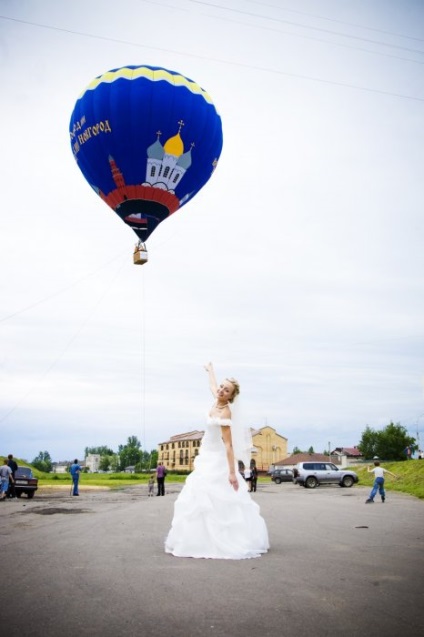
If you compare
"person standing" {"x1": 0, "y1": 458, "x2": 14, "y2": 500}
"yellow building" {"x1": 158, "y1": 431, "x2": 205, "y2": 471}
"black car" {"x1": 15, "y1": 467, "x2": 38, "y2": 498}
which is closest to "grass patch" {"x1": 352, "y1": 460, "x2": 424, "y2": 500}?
"person standing" {"x1": 0, "y1": 458, "x2": 14, "y2": 500}

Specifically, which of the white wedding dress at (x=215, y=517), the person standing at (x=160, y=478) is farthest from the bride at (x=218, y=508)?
the person standing at (x=160, y=478)

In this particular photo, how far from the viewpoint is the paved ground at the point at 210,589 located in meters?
3.25

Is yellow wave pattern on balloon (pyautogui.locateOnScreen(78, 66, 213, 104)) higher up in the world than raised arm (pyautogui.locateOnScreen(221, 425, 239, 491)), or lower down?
higher up

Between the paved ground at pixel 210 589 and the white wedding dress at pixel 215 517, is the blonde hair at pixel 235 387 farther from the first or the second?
the paved ground at pixel 210 589

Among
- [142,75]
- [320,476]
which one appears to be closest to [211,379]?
[142,75]

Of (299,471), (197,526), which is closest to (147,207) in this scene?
(197,526)

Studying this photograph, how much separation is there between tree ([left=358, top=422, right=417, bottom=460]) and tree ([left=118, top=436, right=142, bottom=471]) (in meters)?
88.6

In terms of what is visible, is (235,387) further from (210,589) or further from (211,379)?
(210,589)

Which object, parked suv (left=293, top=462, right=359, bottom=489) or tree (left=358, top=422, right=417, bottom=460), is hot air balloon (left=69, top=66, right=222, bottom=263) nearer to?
parked suv (left=293, top=462, right=359, bottom=489)

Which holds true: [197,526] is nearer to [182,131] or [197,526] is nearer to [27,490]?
[182,131]

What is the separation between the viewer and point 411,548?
6.34m

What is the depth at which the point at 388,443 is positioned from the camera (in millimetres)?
90375

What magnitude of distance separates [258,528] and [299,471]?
2664cm

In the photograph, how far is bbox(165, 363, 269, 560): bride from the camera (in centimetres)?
568
